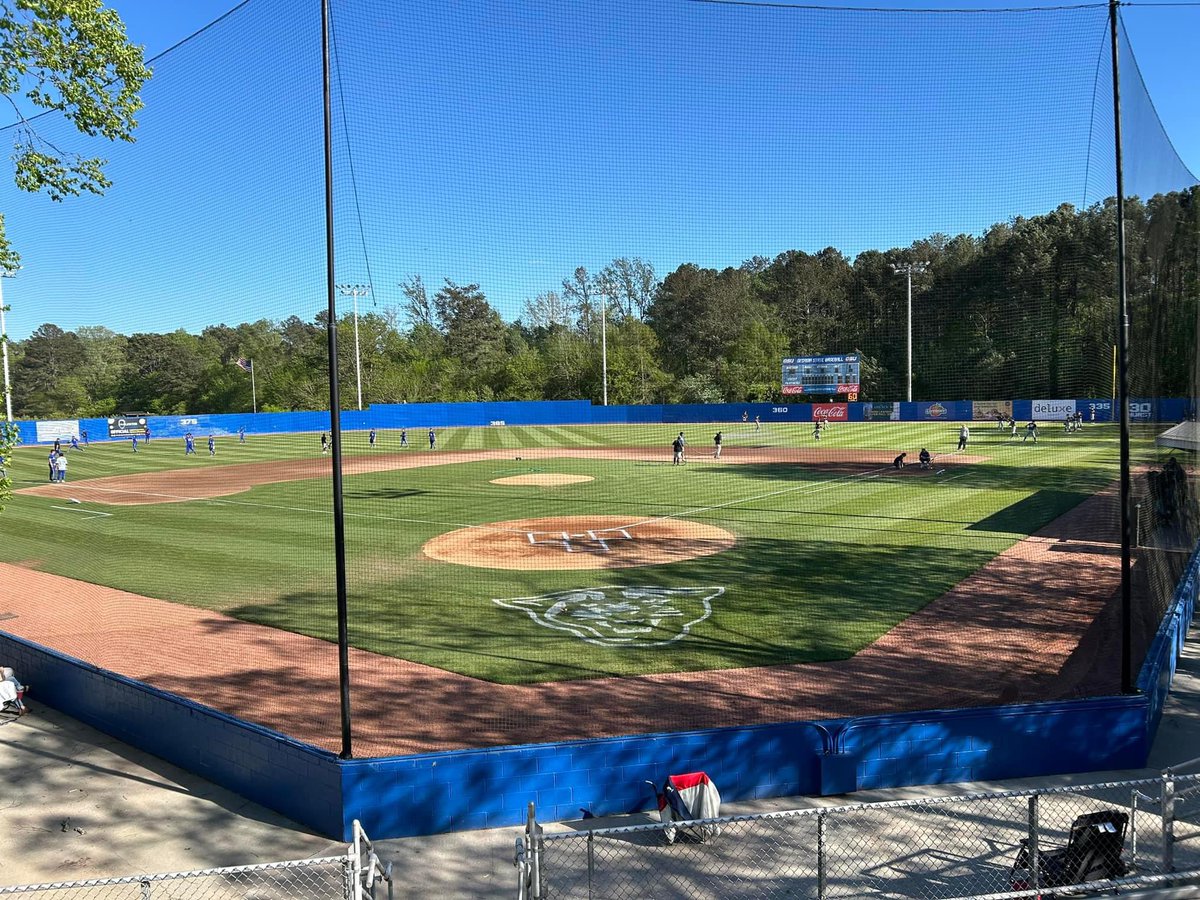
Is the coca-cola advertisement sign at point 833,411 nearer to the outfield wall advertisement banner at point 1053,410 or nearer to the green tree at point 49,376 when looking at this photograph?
the outfield wall advertisement banner at point 1053,410

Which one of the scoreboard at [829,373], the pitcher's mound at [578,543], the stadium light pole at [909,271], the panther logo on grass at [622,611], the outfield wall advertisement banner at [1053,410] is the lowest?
the panther logo on grass at [622,611]

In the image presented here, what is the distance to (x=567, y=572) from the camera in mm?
17062

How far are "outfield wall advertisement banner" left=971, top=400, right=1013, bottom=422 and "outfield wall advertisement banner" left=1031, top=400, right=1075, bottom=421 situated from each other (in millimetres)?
1538

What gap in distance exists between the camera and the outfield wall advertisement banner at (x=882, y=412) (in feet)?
181

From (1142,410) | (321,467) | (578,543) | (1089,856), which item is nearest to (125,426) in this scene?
(321,467)

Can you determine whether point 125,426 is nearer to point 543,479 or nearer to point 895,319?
point 543,479

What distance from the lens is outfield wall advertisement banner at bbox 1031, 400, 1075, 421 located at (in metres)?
50.1

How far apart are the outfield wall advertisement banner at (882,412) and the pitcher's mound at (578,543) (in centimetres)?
3658

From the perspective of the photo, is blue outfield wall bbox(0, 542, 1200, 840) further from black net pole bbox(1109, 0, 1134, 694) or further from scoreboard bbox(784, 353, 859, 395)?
scoreboard bbox(784, 353, 859, 395)

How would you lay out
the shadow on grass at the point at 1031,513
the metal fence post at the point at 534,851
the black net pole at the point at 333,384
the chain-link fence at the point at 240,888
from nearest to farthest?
the metal fence post at the point at 534,851 < the chain-link fence at the point at 240,888 < the black net pole at the point at 333,384 < the shadow on grass at the point at 1031,513

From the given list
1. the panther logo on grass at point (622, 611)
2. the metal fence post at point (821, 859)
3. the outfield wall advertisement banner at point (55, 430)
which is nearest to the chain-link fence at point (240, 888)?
the metal fence post at point (821, 859)

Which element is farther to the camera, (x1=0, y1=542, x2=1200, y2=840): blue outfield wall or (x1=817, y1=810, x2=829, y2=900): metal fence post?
(x1=0, y1=542, x2=1200, y2=840): blue outfield wall

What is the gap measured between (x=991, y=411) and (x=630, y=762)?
180 feet

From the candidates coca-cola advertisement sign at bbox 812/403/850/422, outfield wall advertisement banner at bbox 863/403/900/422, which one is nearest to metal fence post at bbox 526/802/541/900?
coca-cola advertisement sign at bbox 812/403/850/422
